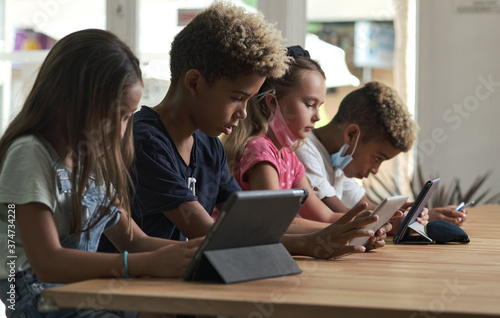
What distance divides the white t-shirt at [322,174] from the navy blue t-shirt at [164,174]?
2.54 ft

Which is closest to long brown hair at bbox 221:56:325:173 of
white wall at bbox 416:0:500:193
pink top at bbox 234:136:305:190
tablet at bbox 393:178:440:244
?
pink top at bbox 234:136:305:190

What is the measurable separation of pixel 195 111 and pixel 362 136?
48.6 inches

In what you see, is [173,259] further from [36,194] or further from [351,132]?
[351,132]

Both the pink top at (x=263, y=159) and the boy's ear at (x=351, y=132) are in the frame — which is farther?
the boy's ear at (x=351, y=132)

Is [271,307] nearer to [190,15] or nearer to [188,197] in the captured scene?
[188,197]

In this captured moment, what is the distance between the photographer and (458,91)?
472 cm

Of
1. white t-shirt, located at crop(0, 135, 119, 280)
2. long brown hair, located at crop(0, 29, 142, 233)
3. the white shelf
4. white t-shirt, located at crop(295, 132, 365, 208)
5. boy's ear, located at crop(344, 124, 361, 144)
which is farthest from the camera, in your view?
the white shelf

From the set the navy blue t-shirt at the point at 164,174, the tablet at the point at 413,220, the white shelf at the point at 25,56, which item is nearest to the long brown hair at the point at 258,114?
the navy blue t-shirt at the point at 164,174

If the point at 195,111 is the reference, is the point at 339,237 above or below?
below

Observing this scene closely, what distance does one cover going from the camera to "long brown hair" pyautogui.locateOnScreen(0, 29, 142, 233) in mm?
1274

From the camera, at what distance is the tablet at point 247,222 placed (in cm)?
101

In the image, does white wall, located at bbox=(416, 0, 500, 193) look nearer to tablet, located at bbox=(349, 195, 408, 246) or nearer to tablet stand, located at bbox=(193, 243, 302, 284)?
Answer: tablet, located at bbox=(349, 195, 408, 246)

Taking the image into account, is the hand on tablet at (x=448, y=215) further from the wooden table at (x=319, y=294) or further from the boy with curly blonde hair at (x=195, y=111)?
the wooden table at (x=319, y=294)

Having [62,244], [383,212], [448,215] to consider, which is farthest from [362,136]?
[62,244]
